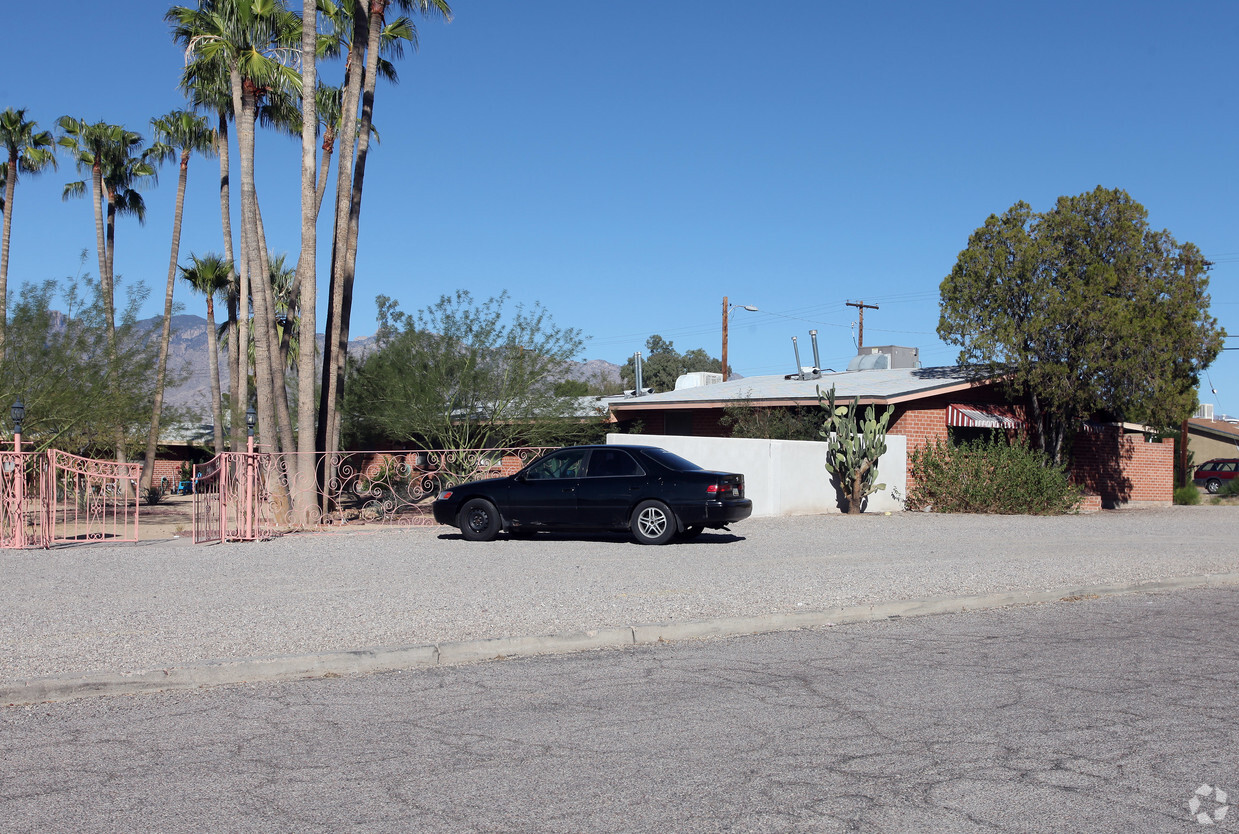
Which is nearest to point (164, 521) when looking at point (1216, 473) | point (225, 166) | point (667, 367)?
point (225, 166)

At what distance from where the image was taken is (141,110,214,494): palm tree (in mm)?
35875

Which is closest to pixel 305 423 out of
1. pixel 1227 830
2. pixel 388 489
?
pixel 388 489

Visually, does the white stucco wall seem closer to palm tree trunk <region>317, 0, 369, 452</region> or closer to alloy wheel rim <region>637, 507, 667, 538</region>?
alloy wheel rim <region>637, 507, 667, 538</region>

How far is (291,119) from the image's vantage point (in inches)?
1085

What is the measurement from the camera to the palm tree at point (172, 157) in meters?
35.9

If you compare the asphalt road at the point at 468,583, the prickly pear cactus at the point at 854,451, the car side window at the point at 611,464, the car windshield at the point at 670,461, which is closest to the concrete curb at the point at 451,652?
the asphalt road at the point at 468,583

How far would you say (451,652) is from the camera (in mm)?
8164

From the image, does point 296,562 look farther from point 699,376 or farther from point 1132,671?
point 699,376

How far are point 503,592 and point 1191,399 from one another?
834 inches

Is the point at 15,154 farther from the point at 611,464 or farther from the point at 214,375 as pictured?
the point at 611,464

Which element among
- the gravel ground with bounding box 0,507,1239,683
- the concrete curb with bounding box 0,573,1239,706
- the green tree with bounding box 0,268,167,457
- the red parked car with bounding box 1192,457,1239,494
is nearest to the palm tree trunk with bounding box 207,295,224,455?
the green tree with bounding box 0,268,167,457

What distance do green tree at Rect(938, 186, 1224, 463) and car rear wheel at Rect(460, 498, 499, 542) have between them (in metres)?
14.8

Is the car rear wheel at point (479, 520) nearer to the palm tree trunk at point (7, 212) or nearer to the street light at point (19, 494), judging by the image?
the street light at point (19, 494)

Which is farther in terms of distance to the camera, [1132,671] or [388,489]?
[388,489]
